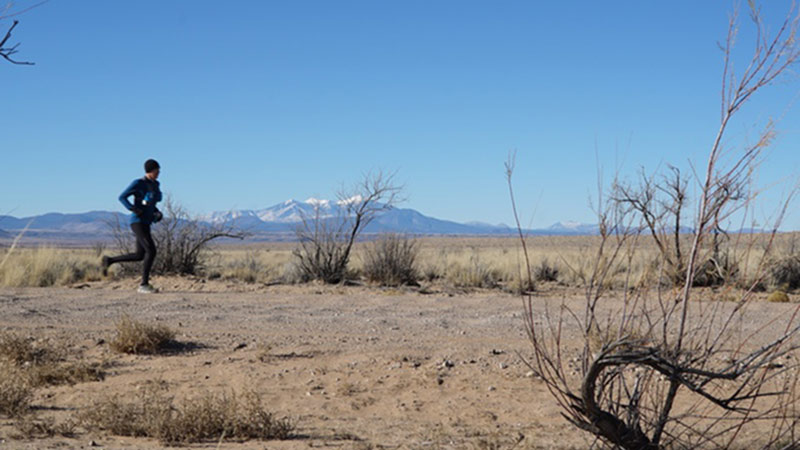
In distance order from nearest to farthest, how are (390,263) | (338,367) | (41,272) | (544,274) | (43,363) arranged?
(338,367) → (43,363) → (41,272) → (390,263) → (544,274)

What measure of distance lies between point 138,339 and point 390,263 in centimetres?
995

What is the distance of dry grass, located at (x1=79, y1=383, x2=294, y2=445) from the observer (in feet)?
22.0

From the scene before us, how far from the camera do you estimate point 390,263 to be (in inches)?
762

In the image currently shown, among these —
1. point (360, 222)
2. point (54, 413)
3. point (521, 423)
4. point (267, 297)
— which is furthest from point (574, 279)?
point (54, 413)

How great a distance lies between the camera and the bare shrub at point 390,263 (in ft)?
63.2

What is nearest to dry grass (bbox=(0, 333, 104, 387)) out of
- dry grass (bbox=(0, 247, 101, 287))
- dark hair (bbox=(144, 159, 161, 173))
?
dark hair (bbox=(144, 159, 161, 173))

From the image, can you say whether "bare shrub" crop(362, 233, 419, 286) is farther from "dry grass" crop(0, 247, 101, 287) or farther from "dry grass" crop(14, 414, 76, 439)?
"dry grass" crop(14, 414, 76, 439)

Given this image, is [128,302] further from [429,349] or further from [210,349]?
[429,349]

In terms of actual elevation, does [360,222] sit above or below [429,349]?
above

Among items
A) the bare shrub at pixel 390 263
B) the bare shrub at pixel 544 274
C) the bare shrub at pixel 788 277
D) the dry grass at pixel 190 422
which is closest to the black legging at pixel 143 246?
the bare shrub at pixel 390 263

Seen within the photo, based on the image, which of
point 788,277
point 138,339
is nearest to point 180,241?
point 138,339

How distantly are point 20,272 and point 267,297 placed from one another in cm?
680

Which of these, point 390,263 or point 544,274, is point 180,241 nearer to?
point 390,263

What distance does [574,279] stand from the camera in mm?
22219
